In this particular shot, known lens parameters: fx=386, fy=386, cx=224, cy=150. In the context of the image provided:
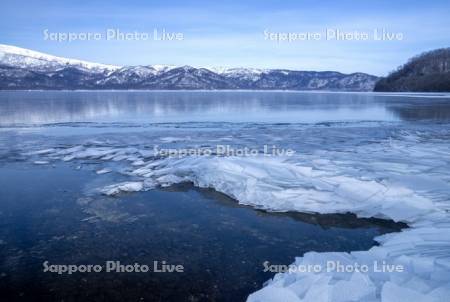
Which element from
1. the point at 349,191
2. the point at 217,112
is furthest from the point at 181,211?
the point at 217,112

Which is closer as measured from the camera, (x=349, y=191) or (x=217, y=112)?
(x=349, y=191)

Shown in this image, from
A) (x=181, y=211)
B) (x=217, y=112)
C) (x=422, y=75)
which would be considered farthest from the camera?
(x=422, y=75)

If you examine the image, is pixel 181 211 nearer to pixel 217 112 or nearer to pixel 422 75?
pixel 217 112

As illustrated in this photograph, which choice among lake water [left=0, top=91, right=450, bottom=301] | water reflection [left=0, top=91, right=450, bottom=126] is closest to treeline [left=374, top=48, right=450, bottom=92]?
water reflection [left=0, top=91, right=450, bottom=126]

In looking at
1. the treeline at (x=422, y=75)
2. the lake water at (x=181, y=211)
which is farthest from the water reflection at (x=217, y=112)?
the treeline at (x=422, y=75)

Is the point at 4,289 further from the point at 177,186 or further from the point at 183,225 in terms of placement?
the point at 177,186

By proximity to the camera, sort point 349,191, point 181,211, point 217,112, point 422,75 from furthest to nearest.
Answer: point 422,75 → point 217,112 → point 349,191 → point 181,211

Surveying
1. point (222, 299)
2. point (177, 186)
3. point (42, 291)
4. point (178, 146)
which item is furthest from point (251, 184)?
point (178, 146)

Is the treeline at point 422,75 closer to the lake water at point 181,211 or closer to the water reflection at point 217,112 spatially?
the water reflection at point 217,112

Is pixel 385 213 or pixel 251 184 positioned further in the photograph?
pixel 251 184
